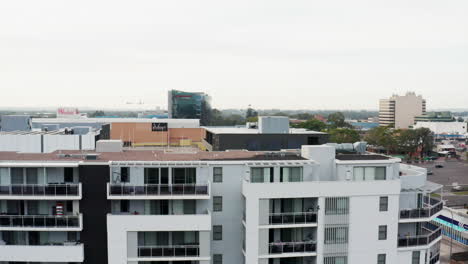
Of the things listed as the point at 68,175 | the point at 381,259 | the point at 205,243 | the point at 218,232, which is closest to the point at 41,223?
the point at 68,175

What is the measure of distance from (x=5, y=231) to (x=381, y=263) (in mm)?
31513

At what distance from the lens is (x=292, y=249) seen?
37.1 meters

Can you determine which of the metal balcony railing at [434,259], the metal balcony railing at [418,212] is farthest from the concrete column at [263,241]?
the metal balcony railing at [434,259]

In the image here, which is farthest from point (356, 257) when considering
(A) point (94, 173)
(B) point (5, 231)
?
(B) point (5, 231)

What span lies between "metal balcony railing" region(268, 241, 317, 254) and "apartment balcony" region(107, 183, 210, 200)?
6.90 metres

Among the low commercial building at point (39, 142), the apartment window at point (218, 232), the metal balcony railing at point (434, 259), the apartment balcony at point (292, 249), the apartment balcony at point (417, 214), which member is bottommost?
the metal balcony railing at point (434, 259)

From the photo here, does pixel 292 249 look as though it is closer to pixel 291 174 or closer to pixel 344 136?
pixel 291 174

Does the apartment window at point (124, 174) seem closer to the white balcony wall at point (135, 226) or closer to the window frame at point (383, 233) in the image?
the white balcony wall at point (135, 226)

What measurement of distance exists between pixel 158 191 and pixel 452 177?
13178 centimetres

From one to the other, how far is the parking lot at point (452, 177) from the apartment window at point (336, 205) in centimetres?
7386

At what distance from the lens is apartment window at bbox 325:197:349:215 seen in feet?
122

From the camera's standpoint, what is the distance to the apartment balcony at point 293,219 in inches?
1437

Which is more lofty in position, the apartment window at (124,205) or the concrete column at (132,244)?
the apartment window at (124,205)

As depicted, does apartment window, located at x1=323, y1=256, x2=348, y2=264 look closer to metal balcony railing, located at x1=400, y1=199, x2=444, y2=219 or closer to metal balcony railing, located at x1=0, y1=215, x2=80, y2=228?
metal balcony railing, located at x1=400, y1=199, x2=444, y2=219
